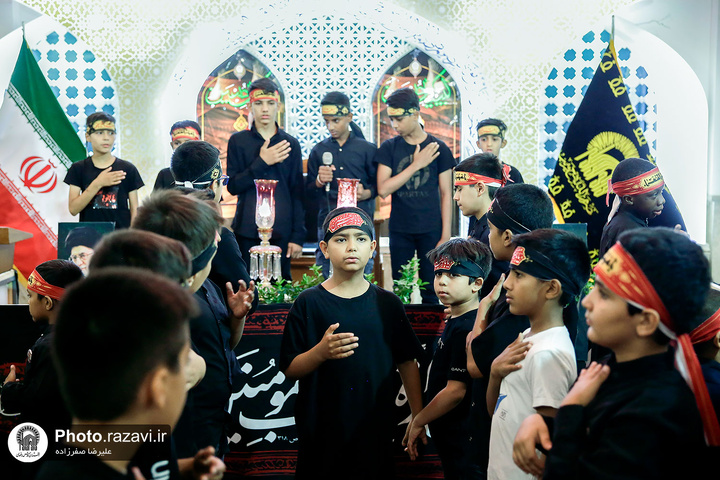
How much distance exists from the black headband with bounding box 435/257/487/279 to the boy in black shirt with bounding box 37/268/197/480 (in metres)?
1.61

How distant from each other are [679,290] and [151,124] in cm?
551

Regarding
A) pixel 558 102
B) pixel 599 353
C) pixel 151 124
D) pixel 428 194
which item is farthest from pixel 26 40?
pixel 599 353

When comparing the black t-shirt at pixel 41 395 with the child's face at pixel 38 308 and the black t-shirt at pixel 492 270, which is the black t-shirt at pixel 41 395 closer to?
the child's face at pixel 38 308

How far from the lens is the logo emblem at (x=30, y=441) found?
206cm

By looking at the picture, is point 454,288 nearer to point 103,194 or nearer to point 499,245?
point 499,245

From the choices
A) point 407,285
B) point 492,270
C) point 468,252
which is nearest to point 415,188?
point 407,285

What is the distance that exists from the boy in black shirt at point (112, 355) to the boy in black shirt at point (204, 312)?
0.51m

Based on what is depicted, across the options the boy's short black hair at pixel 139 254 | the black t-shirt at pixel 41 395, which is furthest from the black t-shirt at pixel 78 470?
the black t-shirt at pixel 41 395

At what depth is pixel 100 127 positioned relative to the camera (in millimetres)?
5039

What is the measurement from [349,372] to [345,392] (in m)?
0.08

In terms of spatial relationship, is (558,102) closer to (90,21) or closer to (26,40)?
(90,21)

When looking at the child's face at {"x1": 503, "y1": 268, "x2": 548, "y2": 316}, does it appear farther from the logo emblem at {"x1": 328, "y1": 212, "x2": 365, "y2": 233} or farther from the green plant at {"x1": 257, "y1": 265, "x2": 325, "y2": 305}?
the green plant at {"x1": 257, "y1": 265, "x2": 325, "y2": 305}

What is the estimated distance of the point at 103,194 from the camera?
5.09m

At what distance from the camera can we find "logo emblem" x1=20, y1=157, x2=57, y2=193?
6031mm
